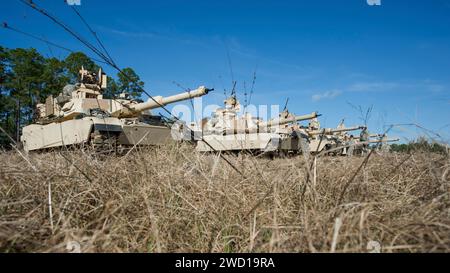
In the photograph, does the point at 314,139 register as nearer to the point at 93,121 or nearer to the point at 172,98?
the point at 172,98

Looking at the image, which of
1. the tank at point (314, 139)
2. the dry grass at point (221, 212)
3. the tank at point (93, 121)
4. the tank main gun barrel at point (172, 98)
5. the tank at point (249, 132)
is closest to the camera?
the dry grass at point (221, 212)

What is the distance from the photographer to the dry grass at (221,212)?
1.13 meters

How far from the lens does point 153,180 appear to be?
2.02 m

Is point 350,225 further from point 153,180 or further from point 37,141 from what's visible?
point 37,141

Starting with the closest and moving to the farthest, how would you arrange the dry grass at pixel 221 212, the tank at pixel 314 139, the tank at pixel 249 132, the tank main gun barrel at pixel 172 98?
the dry grass at pixel 221 212 → the tank main gun barrel at pixel 172 98 → the tank at pixel 249 132 → the tank at pixel 314 139

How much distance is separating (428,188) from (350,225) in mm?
952

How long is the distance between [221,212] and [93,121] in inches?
305

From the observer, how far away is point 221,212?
5.57 ft

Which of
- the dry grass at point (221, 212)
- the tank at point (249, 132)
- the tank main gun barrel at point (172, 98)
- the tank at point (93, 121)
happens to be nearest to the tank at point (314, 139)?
the tank at point (249, 132)

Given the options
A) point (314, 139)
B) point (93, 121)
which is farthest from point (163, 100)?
point (314, 139)

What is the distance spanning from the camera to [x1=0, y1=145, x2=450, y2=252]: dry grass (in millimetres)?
1133

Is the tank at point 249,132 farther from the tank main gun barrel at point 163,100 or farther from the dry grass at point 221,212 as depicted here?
the dry grass at point 221,212

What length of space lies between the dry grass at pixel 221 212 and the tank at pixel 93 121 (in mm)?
4914
